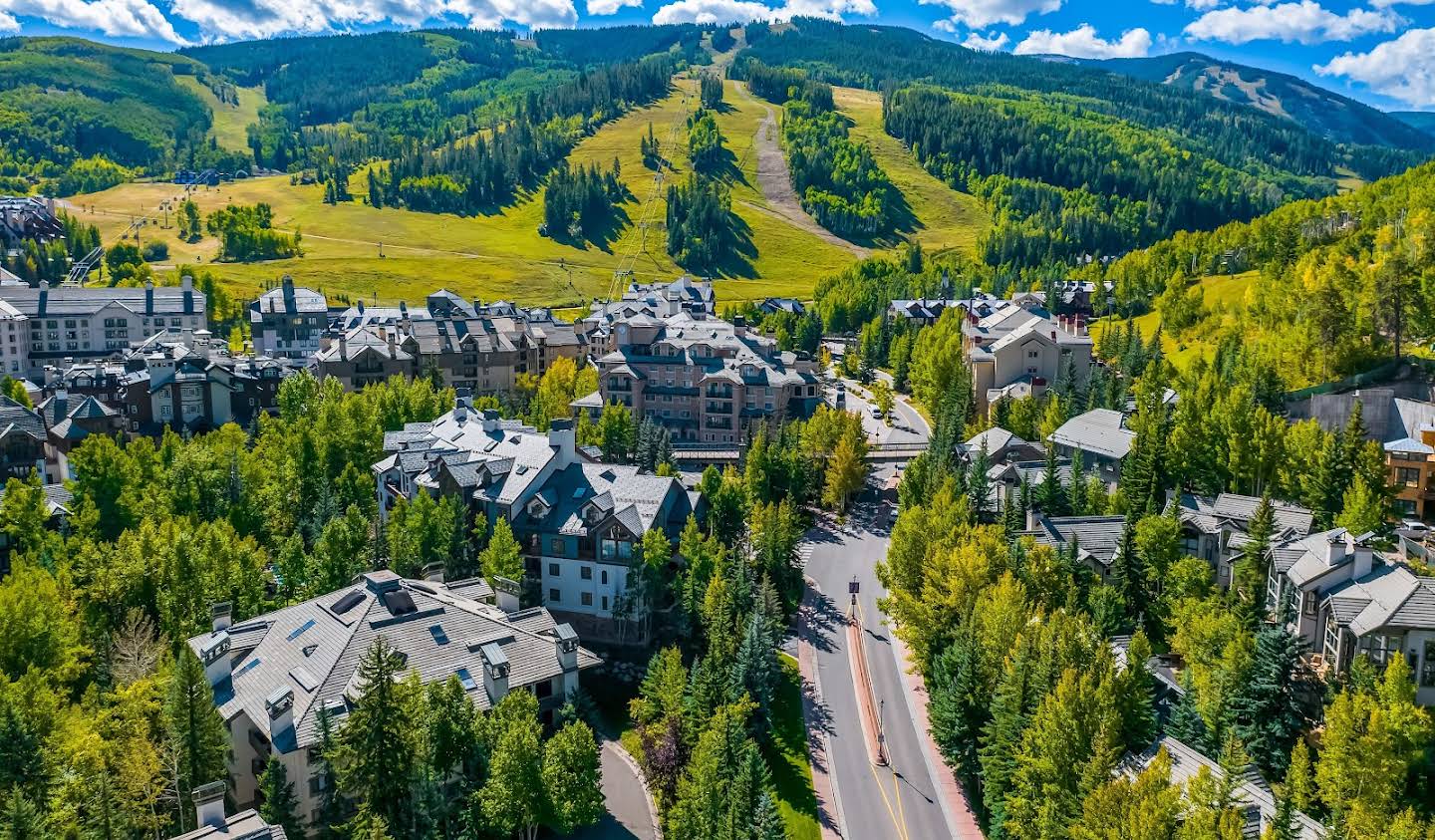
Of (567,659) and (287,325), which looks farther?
(287,325)

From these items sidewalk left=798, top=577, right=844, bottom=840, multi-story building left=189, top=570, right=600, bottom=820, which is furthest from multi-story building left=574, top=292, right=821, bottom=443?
multi-story building left=189, top=570, right=600, bottom=820

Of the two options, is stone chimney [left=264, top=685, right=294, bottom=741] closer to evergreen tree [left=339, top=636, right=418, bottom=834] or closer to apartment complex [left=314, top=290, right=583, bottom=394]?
evergreen tree [left=339, top=636, right=418, bottom=834]

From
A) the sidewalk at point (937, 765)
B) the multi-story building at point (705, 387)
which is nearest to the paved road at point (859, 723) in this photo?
the sidewalk at point (937, 765)

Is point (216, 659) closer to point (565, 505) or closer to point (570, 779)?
point (570, 779)

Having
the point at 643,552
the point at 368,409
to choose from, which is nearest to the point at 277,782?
the point at 643,552

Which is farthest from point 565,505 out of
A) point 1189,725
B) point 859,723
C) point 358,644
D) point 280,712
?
point 1189,725

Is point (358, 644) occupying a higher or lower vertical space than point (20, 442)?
lower
